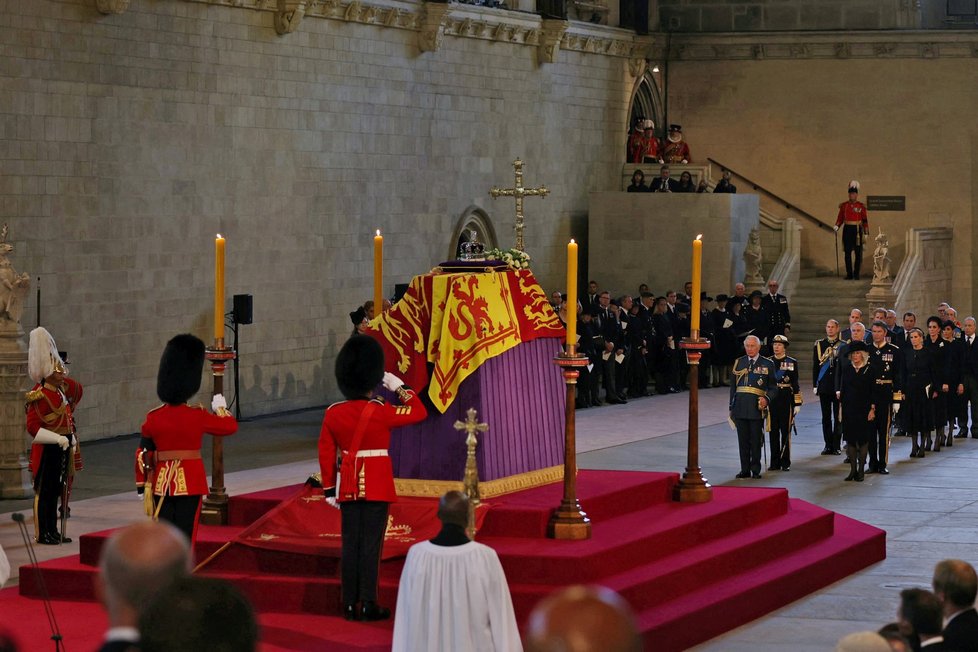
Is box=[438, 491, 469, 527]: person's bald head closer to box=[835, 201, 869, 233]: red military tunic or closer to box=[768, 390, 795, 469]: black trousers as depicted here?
box=[768, 390, 795, 469]: black trousers

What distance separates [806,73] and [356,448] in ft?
70.7

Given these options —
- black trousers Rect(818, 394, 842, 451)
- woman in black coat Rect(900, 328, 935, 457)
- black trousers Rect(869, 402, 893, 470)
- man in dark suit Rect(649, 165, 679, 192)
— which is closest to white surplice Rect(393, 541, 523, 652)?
black trousers Rect(869, 402, 893, 470)

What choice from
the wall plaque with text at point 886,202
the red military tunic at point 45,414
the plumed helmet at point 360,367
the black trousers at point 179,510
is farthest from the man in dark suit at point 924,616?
the wall plaque with text at point 886,202

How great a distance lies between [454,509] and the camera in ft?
24.3

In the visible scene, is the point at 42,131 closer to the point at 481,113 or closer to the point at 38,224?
the point at 38,224

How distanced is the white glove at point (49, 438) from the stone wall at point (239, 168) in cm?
465

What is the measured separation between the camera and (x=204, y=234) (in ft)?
59.8

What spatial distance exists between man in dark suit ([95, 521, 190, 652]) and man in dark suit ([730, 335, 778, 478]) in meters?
11.6

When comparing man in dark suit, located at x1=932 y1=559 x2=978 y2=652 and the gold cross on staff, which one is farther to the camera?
the gold cross on staff

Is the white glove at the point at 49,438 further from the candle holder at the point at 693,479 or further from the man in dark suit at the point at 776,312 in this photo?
the man in dark suit at the point at 776,312

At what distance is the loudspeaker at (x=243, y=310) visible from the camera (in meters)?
17.9

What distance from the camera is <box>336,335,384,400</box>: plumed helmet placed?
8.74 meters

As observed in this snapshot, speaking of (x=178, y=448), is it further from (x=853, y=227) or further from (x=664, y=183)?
(x=853, y=227)

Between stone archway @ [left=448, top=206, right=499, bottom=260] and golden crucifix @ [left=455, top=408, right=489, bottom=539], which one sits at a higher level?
stone archway @ [left=448, top=206, right=499, bottom=260]
